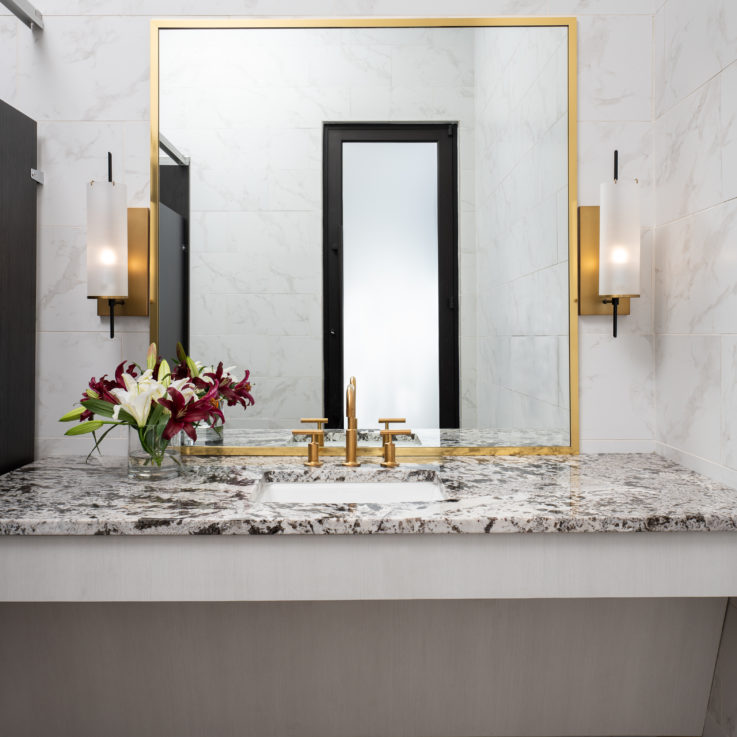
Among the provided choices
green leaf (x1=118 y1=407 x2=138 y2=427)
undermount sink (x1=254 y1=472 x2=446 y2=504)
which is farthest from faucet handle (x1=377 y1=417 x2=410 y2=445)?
green leaf (x1=118 y1=407 x2=138 y2=427)

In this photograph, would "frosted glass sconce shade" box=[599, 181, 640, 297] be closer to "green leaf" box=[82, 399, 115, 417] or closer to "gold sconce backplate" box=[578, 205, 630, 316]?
"gold sconce backplate" box=[578, 205, 630, 316]

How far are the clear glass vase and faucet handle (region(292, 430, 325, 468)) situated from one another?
32 centimetres

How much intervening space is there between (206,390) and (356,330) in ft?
1.41

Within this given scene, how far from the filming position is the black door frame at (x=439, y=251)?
5.61 feet

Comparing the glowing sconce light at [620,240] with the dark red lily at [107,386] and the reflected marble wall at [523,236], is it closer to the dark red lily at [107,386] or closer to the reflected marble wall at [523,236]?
the reflected marble wall at [523,236]

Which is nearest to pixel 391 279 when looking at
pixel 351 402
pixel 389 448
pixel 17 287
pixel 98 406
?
pixel 351 402

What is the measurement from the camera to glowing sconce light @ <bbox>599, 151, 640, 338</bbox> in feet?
5.37

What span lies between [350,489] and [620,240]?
0.94 meters

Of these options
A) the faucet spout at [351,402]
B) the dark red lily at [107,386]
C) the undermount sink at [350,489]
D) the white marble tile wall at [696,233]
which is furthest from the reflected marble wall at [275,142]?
the white marble tile wall at [696,233]

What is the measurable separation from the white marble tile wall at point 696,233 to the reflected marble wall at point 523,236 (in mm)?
249

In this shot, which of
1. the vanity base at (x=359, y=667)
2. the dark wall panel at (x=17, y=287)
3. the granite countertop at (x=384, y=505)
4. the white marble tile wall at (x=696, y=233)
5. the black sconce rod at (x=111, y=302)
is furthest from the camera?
the black sconce rod at (x=111, y=302)

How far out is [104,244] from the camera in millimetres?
1669

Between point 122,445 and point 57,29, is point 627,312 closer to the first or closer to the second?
point 122,445

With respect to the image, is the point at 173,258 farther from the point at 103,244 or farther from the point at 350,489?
the point at 350,489
